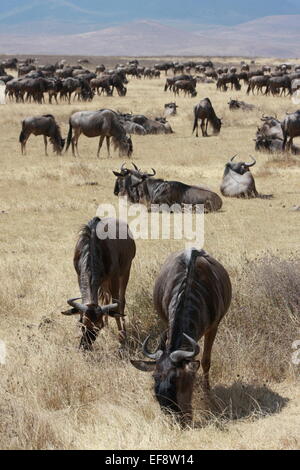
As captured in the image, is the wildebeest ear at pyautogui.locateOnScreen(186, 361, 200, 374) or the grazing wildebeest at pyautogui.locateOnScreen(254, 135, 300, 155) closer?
the wildebeest ear at pyautogui.locateOnScreen(186, 361, 200, 374)

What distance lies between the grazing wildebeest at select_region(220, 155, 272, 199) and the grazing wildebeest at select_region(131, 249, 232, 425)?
8823 millimetres

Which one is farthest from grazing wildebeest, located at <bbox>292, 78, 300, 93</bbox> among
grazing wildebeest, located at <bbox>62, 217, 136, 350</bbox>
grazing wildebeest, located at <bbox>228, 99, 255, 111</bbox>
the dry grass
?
grazing wildebeest, located at <bbox>62, 217, 136, 350</bbox>

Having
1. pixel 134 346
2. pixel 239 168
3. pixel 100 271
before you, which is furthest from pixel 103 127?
pixel 100 271

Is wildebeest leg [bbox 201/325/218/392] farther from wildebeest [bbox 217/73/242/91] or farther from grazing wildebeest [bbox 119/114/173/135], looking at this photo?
wildebeest [bbox 217/73/242/91]

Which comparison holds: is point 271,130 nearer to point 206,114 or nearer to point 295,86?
point 206,114

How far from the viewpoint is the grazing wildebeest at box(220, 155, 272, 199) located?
14.3 meters

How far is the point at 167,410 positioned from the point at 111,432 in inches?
18.4

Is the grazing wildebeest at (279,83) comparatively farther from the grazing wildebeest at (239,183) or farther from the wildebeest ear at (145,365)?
the wildebeest ear at (145,365)

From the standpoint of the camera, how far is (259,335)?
6.66 meters

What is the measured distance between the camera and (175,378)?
4484 mm

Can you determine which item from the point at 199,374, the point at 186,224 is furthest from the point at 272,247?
the point at 199,374

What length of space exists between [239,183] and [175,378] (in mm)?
10364

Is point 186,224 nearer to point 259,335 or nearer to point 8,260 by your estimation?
point 8,260

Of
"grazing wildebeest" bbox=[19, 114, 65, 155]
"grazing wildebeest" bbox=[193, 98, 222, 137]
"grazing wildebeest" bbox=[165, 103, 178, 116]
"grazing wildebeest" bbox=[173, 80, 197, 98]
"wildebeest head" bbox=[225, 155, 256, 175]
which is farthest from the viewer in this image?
"grazing wildebeest" bbox=[173, 80, 197, 98]
